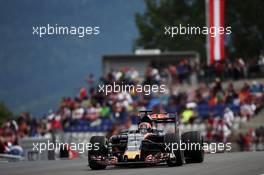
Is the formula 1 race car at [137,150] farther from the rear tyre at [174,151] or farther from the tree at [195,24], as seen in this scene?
the tree at [195,24]

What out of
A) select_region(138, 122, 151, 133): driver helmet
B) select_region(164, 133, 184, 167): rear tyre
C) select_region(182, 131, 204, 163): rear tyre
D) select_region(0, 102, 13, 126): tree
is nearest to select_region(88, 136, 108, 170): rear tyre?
select_region(138, 122, 151, 133): driver helmet

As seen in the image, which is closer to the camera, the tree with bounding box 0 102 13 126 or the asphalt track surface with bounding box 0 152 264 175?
the asphalt track surface with bounding box 0 152 264 175

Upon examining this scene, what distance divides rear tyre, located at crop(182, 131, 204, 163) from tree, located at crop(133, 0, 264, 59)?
31944 mm

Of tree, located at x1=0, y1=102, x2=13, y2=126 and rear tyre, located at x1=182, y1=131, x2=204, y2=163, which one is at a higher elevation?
tree, located at x1=0, y1=102, x2=13, y2=126

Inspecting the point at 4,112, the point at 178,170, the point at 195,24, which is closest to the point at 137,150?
the point at 178,170

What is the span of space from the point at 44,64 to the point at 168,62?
25.6 feet

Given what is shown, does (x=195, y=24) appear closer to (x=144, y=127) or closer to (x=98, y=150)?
(x=144, y=127)

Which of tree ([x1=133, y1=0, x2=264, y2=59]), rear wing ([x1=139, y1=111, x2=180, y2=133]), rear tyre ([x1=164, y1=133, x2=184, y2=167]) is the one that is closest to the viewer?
rear tyre ([x1=164, y1=133, x2=184, y2=167])

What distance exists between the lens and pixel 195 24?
66.4m

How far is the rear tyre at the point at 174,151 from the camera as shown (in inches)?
826

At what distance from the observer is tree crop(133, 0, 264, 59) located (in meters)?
58.4

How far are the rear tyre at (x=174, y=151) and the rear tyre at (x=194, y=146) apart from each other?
33.1 inches

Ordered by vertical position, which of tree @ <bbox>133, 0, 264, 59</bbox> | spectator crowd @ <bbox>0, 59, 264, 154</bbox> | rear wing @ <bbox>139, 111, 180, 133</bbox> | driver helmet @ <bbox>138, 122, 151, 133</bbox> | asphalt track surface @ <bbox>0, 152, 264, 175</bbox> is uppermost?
tree @ <bbox>133, 0, 264, 59</bbox>

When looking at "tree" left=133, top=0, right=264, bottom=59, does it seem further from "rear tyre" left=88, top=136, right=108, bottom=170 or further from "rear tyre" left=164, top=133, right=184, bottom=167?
"rear tyre" left=88, top=136, right=108, bottom=170
